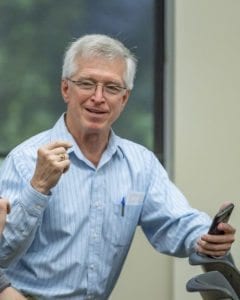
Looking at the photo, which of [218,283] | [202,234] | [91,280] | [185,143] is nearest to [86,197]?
[91,280]

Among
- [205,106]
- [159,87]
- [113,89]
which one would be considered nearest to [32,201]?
[113,89]

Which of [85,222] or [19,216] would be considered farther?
[85,222]

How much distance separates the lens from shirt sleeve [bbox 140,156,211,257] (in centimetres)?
193

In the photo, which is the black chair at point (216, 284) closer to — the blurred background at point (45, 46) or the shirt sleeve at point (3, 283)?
the shirt sleeve at point (3, 283)

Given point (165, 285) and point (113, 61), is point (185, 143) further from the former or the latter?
point (113, 61)

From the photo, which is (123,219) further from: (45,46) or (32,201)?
(45,46)

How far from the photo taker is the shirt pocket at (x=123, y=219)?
6.28 ft

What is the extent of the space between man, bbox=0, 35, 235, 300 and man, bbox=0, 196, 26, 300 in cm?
12

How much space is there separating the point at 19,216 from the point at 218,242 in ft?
1.85

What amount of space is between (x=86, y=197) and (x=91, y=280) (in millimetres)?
257

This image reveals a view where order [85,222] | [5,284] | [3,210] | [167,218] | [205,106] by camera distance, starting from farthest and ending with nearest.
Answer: [205,106], [167,218], [85,222], [5,284], [3,210]

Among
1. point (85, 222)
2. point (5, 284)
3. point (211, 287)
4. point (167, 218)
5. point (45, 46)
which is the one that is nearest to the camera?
point (211, 287)

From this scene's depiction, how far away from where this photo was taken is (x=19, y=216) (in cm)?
168

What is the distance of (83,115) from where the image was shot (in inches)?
74.0
